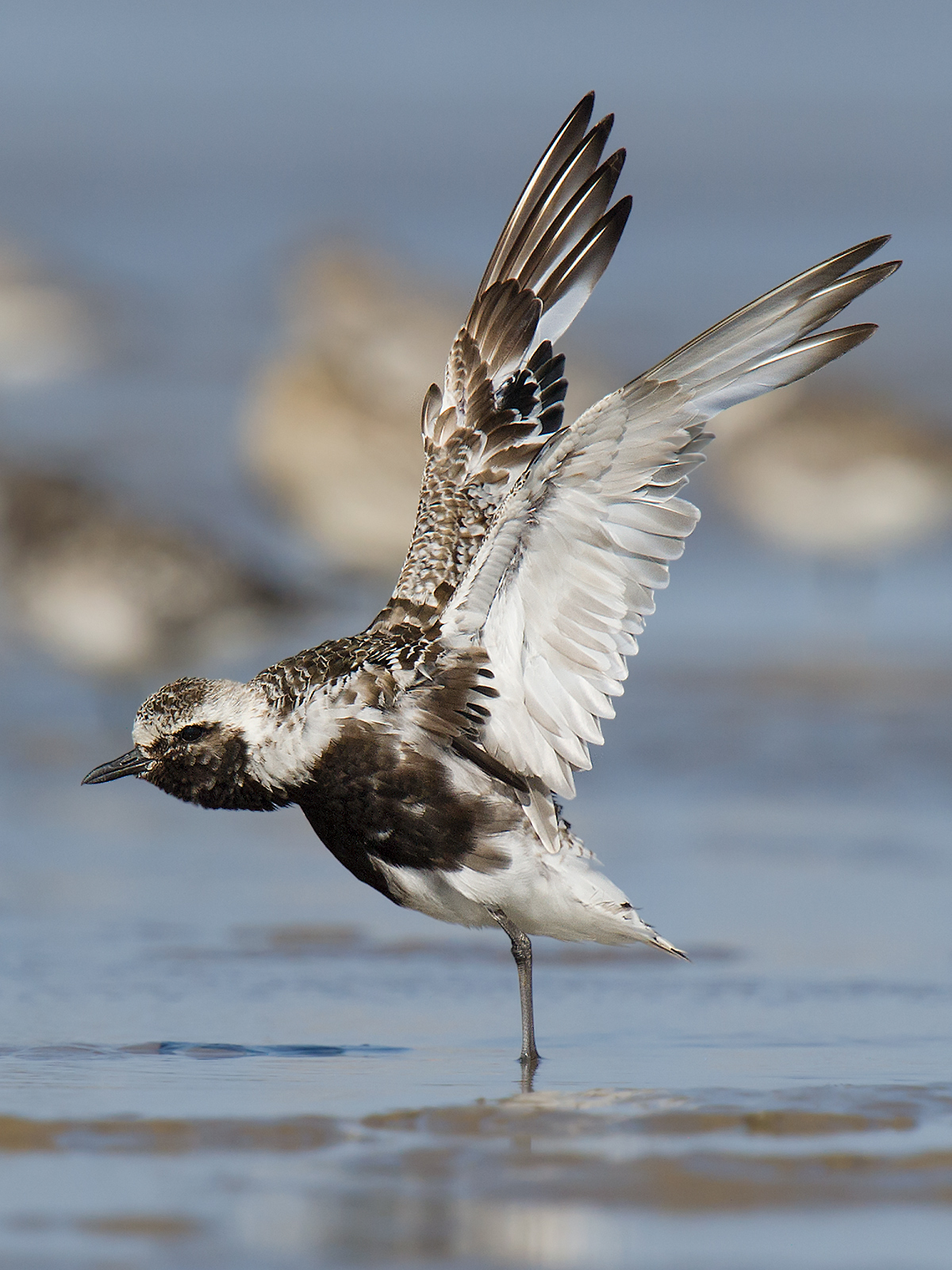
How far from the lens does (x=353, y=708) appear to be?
5539mm

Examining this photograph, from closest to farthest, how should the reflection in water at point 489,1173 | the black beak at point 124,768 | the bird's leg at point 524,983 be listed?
the reflection in water at point 489,1173, the bird's leg at point 524,983, the black beak at point 124,768

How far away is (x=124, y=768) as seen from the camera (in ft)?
19.5

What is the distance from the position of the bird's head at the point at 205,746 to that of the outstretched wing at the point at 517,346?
0.96m

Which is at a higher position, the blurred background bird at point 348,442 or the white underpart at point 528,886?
the blurred background bird at point 348,442

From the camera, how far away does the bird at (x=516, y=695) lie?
5195 millimetres

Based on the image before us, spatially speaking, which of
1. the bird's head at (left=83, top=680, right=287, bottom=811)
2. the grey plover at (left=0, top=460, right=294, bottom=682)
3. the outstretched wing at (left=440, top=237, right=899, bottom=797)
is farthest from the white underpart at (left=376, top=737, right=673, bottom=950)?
the grey plover at (left=0, top=460, right=294, bottom=682)

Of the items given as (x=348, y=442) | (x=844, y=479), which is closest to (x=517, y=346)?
(x=348, y=442)

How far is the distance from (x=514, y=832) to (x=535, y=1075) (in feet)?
2.28

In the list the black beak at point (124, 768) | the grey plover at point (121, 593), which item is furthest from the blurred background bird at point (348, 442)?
the black beak at point (124, 768)

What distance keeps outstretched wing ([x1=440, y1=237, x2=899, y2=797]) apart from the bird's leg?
0.40m

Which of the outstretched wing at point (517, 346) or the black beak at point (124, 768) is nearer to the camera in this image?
the black beak at point (124, 768)

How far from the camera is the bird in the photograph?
17.0ft

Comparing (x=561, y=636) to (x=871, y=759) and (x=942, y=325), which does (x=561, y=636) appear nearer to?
(x=871, y=759)

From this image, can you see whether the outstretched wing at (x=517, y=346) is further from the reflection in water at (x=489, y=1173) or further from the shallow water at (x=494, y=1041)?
the reflection in water at (x=489, y=1173)
